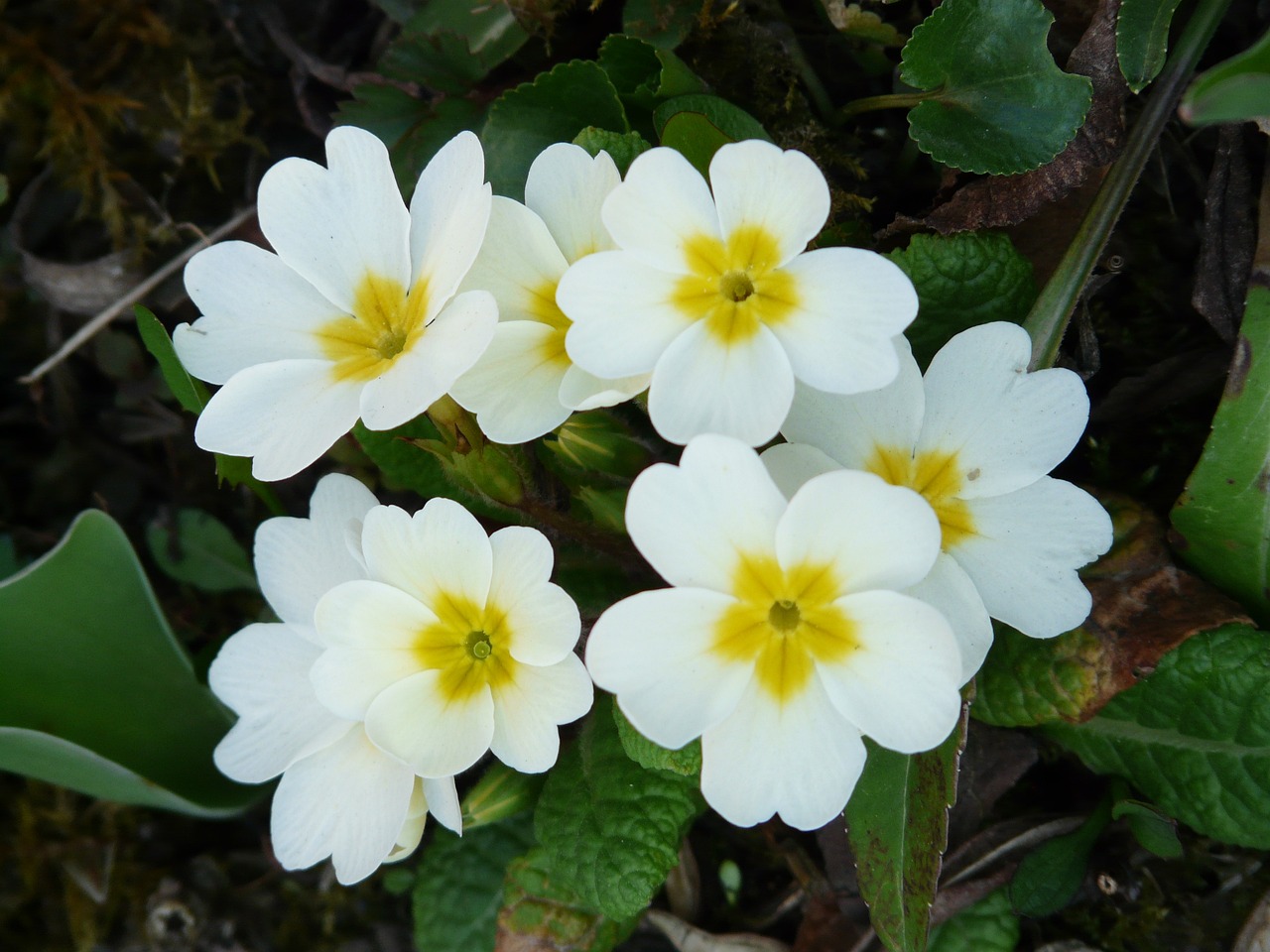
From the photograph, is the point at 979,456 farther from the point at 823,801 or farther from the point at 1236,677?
the point at 1236,677

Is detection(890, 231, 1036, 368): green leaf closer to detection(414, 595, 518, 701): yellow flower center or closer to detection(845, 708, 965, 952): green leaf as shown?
detection(845, 708, 965, 952): green leaf

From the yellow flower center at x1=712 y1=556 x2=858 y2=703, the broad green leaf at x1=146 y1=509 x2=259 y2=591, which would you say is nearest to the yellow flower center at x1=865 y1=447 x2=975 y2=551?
the yellow flower center at x1=712 y1=556 x2=858 y2=703

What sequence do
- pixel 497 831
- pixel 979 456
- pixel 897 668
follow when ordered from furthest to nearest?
pixel 497 831, pixel 979 456, pixel 897 668

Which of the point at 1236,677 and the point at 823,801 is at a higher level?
the point at 823,801

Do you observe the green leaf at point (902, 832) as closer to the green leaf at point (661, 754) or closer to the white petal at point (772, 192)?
the green leaf at point (661, 754)

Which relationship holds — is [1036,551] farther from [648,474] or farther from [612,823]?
[612,823]

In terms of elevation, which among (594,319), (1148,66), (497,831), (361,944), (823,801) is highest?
(1148,66)

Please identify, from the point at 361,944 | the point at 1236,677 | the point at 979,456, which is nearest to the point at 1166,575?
the point at 1236,677
